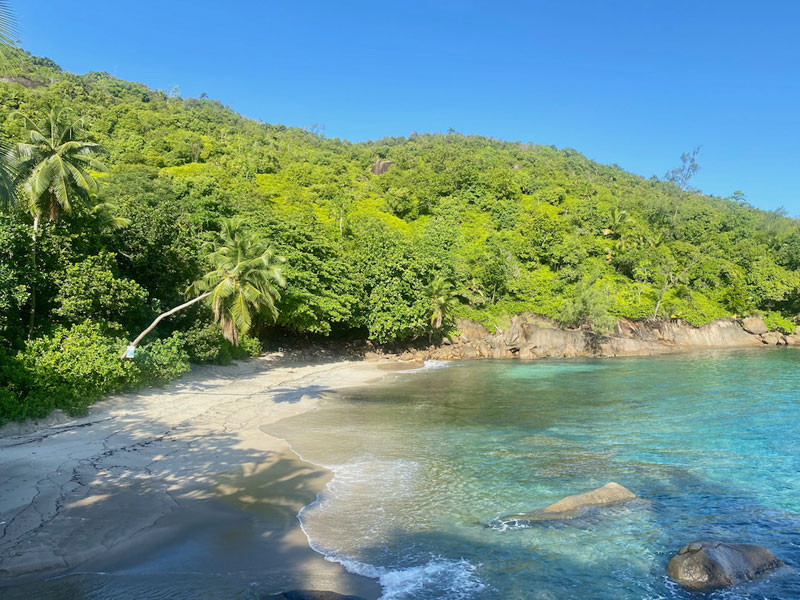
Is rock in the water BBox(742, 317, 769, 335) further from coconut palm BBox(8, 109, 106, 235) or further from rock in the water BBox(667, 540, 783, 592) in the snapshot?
coconut palm BBox(8, 109, 106, 235)

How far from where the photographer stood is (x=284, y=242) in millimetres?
38844

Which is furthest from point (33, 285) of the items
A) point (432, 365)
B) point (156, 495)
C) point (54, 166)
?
point (432, 365)

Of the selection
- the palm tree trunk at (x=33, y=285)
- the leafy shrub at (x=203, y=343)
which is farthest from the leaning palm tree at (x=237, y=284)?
the palm tree trunk at (x=33, y=285)

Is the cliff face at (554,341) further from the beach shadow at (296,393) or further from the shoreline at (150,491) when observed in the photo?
the shoreline at (150,491)

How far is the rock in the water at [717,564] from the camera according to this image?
8.12 m

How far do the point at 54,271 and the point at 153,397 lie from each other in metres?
6.50

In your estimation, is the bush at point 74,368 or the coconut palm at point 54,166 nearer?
the bush at point 74,368

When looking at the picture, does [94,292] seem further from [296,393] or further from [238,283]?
[296,393]

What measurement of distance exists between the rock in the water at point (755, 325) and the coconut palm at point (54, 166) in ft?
223

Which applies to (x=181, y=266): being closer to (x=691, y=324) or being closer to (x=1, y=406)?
(x=1, y=406)

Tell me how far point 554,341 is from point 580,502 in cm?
4073

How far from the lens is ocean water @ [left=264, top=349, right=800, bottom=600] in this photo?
8.48m

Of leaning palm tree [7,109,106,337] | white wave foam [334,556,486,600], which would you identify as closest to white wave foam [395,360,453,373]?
leaning palm tree [7,109,106,337]

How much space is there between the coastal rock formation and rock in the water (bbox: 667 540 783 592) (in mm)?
2437
